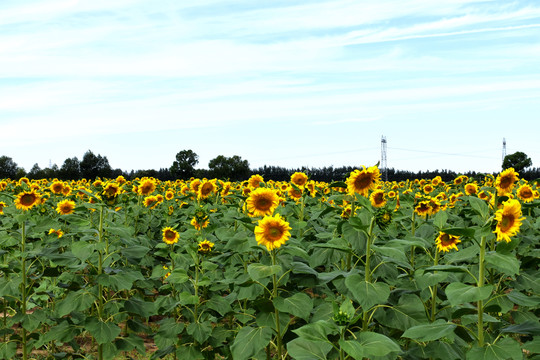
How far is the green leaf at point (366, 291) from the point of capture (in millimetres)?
2928

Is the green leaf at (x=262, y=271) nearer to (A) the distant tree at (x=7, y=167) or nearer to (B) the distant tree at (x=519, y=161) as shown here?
(B) the distant tree at (x=519, y=161)

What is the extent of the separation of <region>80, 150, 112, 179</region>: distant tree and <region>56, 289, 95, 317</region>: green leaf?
59.0 m

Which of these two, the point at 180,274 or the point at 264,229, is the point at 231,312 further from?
the point at 264,229

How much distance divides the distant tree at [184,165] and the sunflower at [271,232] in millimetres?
55454

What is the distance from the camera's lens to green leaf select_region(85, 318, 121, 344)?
4.18 m

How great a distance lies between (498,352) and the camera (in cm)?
277

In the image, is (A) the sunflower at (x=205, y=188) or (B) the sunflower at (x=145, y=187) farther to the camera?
(B) the sunflower at (x=145, y=187)

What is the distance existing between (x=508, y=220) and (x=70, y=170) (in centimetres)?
5889

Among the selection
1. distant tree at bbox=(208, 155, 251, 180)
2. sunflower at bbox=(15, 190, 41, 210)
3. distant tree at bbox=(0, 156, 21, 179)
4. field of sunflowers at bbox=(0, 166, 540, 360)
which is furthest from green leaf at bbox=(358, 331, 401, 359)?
distant tree at bbox=(0, 156, 21, 179)

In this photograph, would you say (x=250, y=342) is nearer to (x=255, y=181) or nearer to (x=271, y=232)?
(x=271, y=232)

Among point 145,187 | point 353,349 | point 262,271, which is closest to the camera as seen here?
point 353,349

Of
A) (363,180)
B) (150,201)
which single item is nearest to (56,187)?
(150,201)

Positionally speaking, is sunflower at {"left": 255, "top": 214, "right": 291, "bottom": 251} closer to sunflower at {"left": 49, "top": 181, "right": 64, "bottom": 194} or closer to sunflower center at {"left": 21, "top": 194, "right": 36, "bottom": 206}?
sunflower center at {"left": 21, "top": 194, "right": 36, "bottom": 206}

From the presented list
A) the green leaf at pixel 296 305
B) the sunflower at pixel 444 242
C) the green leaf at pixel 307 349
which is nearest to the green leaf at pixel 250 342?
the green leaf at pixel 296 305
